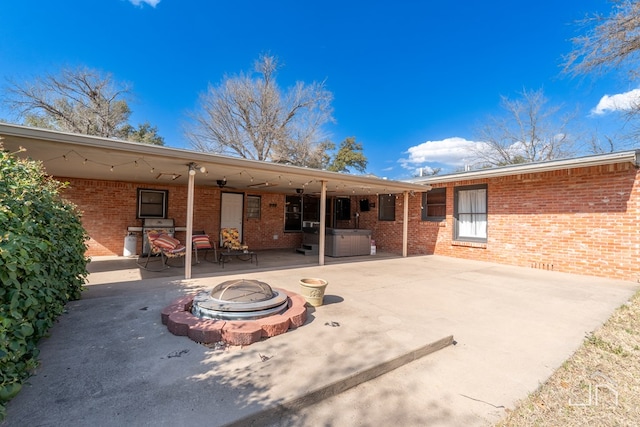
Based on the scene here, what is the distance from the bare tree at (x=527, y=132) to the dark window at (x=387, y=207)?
1225 centimetres

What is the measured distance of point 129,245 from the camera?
28.3 feet

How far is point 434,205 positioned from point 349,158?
16.3 meters

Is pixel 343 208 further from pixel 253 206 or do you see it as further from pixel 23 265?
pixel 23 265

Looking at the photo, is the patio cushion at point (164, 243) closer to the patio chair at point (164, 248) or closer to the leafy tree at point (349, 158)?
the patio chair at point (164, 248)

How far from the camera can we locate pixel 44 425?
5.66 ft

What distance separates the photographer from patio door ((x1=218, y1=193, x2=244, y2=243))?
34.3ft

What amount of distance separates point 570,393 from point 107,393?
354cm

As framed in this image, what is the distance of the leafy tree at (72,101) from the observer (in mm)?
13484

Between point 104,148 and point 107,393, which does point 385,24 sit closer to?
point 104,148

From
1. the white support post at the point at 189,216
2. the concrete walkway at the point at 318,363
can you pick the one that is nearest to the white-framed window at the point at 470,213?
the concrete walkway at the point at 318,363

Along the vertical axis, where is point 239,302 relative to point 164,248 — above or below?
below

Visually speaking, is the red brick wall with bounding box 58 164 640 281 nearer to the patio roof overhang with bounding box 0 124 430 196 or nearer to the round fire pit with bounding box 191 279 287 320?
the patio roof overhang with bounding box 0 124 430 196

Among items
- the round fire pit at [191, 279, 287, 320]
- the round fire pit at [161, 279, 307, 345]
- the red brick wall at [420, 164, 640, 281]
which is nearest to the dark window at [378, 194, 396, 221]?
the red brick wall at [420, 164, 640, 281]

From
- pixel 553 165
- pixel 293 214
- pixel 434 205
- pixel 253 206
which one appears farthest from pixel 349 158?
pixel 553 165
